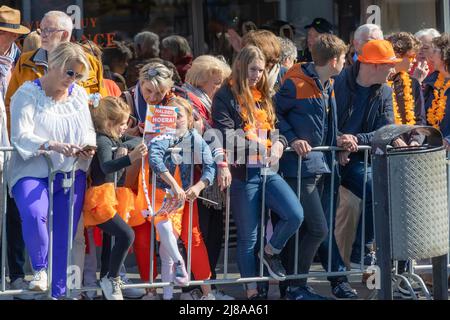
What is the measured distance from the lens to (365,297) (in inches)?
319

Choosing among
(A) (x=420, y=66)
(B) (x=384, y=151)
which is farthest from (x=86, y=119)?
(A) (x=420, y=66)

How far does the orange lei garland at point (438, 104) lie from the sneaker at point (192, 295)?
7.64ft

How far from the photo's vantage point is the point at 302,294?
7801 millimetres

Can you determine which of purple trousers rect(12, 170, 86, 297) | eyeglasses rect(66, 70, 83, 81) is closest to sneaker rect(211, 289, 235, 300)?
purple trousers rect(12, 170, 86, 297)

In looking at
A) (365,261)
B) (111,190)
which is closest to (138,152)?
(111,190)

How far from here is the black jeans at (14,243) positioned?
25.4ft

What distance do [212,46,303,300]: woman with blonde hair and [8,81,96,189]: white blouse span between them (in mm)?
952

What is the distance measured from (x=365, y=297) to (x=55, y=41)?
2.96 m

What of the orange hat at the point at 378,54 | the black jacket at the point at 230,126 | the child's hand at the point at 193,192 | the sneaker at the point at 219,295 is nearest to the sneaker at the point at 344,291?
the sneaker at the point at 219,295

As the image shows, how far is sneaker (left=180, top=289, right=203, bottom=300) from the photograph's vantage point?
25.0 ft

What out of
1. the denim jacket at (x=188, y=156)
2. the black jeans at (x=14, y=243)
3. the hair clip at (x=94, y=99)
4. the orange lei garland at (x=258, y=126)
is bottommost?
the black jeans at (x=14, y=243)

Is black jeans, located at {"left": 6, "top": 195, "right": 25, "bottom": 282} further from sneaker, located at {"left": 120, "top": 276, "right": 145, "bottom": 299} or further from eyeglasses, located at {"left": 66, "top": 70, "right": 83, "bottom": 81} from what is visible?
eyeglasses, located at {"left": 66, "top": 70, "right": 83, "bottom": 81}

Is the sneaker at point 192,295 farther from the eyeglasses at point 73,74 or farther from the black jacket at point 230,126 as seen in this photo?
the eyeglasses at point 73,74

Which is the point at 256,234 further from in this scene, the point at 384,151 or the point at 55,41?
the point at 55,41
